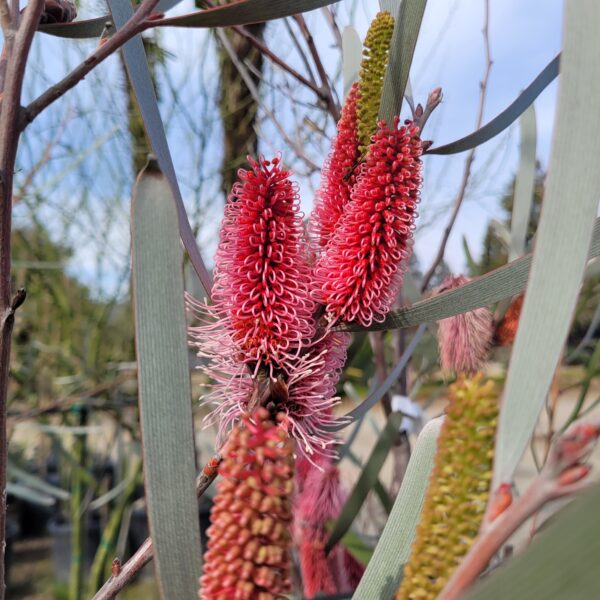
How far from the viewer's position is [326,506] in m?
0.78

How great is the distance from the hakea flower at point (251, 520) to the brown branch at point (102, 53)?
0.15 meters

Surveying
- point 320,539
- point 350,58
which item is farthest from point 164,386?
point 320,539

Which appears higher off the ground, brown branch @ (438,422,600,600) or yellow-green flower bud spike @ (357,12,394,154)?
yellow-green flower bud spike @ (357,12,394,154)

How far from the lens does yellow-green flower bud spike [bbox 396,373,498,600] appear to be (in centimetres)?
17

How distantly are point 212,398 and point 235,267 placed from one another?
0.07 metres

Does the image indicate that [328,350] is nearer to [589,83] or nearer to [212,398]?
[212,398]

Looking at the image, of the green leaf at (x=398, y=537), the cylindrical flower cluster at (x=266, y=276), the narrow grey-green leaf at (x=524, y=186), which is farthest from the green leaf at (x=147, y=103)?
the narrow grey-green leaf at (x=524, y=186)

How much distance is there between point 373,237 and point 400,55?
0.28 ft

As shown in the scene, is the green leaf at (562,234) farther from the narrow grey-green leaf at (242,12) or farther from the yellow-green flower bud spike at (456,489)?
the narrow grey-green leaf at (242,12)

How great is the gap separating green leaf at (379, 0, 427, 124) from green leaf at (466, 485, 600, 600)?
0.22 m

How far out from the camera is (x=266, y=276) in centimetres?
30

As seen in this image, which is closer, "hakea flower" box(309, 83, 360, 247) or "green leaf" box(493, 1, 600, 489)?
"green leaf" box(493, 1, 600, 489)

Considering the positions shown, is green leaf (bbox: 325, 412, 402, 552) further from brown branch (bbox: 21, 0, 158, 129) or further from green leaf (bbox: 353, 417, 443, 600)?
brown branch (bbox: 21, 0, 158, 129)

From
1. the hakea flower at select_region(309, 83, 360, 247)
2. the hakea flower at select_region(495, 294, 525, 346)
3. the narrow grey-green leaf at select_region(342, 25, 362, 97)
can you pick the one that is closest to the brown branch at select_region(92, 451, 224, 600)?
the hakea flower at select_region(309, 83, 360, 247)
